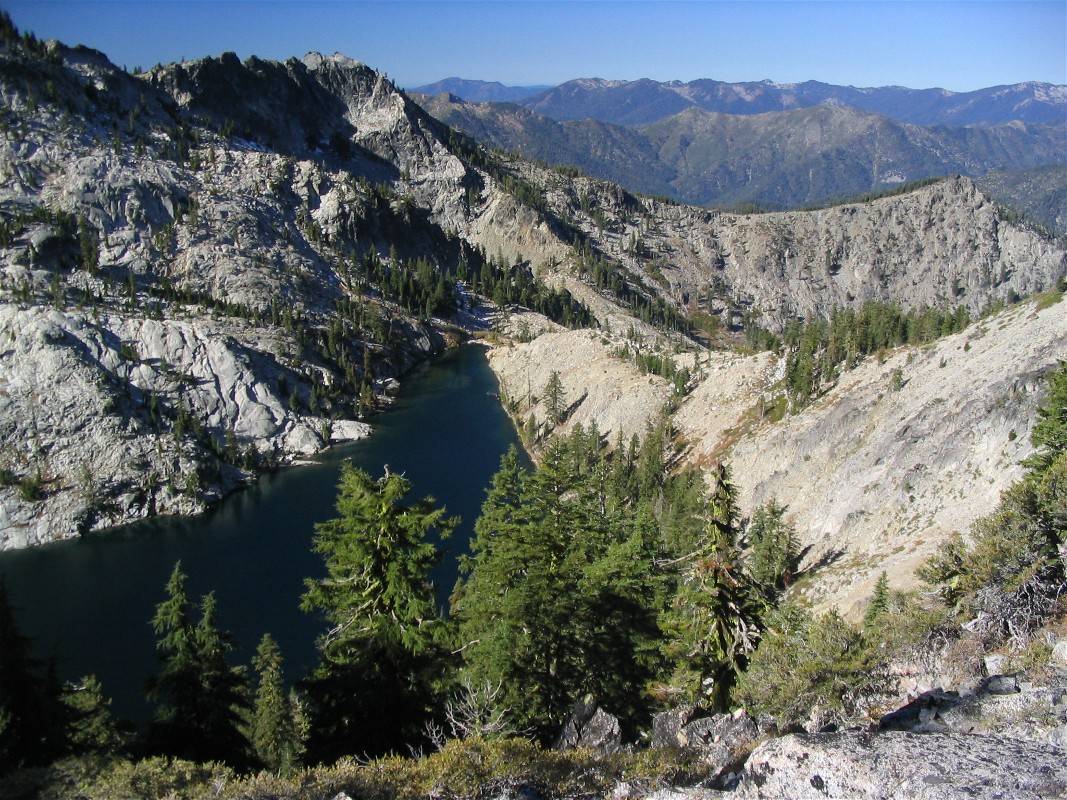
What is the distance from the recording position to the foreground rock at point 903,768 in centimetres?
936

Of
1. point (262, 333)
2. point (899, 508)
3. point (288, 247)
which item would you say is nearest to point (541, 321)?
point (288, 247)

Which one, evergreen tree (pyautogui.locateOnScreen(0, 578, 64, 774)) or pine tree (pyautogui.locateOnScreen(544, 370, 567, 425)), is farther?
pine tree (pyautogui.locateOnScreen(544, 370, 567, 425))

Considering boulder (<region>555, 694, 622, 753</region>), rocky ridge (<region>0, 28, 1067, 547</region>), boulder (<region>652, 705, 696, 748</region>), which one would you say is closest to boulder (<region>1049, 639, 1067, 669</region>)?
boulder (<region>652, 705, 696, 748</region>)

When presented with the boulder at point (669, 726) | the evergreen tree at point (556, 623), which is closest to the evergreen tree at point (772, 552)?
the evergreen tree at point (556, 623)

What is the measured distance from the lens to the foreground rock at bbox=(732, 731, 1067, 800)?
9.36 metres

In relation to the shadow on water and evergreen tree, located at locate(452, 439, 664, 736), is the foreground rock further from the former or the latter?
the shadow on water

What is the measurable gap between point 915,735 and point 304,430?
115812mm

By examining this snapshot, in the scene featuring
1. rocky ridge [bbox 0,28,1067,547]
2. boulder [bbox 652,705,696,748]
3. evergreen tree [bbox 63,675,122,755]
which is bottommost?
evergreen tree [bbox 63,675,122,755]

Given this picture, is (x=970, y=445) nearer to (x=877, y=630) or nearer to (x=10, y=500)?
(x=877, y=630)

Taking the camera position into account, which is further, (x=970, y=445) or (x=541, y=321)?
(x=541, y=321)

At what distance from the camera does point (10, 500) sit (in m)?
89.8

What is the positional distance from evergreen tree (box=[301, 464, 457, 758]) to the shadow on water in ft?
56.4

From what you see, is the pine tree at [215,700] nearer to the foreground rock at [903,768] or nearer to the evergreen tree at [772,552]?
the foreground rock at [903,768]

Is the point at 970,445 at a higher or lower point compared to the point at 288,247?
lower
